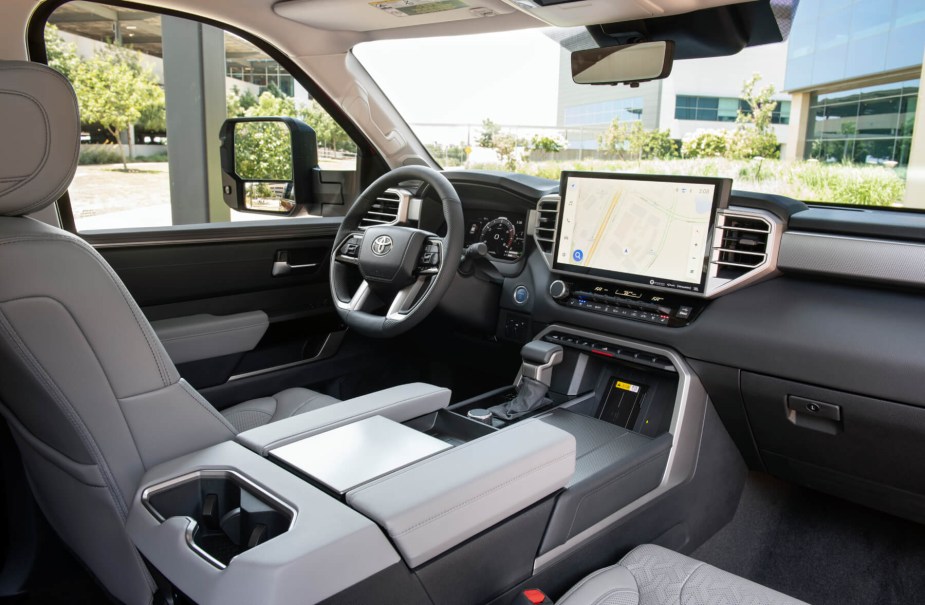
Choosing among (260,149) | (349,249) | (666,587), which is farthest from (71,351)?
(260,149)

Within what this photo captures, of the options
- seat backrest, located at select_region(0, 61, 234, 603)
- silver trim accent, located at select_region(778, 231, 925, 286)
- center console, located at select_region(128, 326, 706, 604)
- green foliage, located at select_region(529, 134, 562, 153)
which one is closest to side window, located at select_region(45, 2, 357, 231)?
green foliage, located at select_region(529, 134, 562, 153)

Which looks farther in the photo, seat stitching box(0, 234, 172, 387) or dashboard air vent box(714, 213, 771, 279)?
dashboard air vent box(714, 213, 771, 279)

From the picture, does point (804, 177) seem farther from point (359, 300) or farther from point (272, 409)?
point (272, 409)

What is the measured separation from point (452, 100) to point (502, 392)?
1.63m

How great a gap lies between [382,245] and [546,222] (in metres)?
0.61

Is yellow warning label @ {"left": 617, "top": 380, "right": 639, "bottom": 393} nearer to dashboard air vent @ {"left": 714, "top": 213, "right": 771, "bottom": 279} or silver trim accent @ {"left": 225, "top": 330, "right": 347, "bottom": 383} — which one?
dashboard air vent @ {"left": 714, "top": 213, "right": 771, "bottom": 279}

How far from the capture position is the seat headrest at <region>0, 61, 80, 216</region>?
3.80ft

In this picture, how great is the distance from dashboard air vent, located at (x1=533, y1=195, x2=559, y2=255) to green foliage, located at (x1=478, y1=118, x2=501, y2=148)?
0.89 m

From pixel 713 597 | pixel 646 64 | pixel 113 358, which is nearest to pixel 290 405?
pixel 113 358

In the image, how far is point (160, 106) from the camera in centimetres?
313

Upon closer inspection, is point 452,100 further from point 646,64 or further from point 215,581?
point 215,581

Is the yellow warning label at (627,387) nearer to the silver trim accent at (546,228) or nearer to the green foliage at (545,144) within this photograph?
the silver trim accent at (546,228)

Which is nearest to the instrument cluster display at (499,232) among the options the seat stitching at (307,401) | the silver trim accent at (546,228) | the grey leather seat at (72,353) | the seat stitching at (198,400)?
the silver trim accent at (546,228)

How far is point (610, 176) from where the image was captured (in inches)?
86.7
